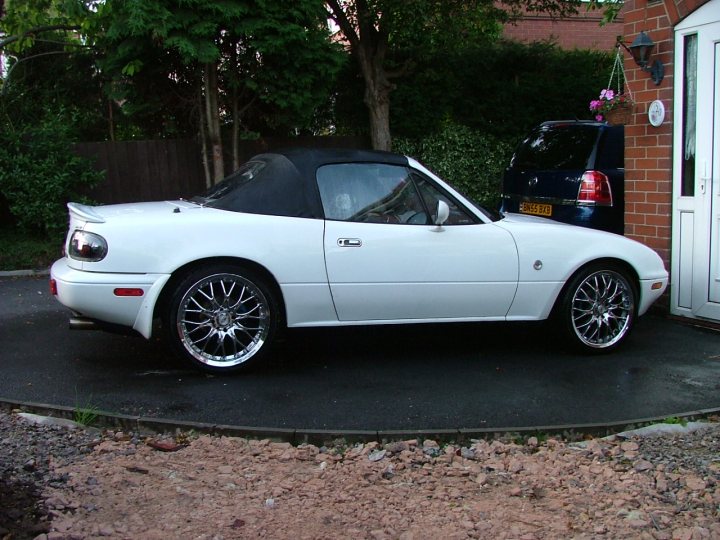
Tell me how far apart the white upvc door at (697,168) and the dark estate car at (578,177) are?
3.32ft

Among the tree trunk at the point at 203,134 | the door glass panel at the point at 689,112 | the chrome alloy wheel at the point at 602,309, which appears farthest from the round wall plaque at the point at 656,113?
the tree trunk at the point at 203,134

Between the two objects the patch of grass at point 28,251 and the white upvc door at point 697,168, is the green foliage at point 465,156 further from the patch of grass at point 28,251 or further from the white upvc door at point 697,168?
the white upvc door at point 697,168

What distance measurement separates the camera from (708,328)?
22.7 feet

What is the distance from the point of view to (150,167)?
1219 cm

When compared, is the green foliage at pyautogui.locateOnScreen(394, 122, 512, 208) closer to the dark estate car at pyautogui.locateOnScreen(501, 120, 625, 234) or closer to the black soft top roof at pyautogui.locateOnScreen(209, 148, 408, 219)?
the dark estate car at pyautogui.locateOnScreen(501, 120, 625, 234)

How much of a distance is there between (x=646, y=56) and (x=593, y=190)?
1.46m

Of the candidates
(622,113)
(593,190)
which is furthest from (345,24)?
(622,113)

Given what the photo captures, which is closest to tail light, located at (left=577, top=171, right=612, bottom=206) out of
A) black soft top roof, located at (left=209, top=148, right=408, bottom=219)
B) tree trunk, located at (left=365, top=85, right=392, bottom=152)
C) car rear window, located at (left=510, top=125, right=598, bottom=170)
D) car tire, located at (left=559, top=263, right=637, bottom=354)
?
car rear window, located at (left=510, top=125, right=598, bottom=170)

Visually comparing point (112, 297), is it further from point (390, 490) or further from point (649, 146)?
point (649, 146)

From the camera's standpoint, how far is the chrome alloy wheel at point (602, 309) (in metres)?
5.89

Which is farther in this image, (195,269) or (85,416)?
(195,269)

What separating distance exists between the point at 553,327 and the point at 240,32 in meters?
6.11

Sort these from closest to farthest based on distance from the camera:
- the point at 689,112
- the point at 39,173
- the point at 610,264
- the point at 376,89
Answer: the point at 610,264 < the point at 689,112 < the point at 39,173 < the point at 376,89

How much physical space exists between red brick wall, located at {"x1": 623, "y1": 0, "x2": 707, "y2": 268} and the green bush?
7.44 meters
